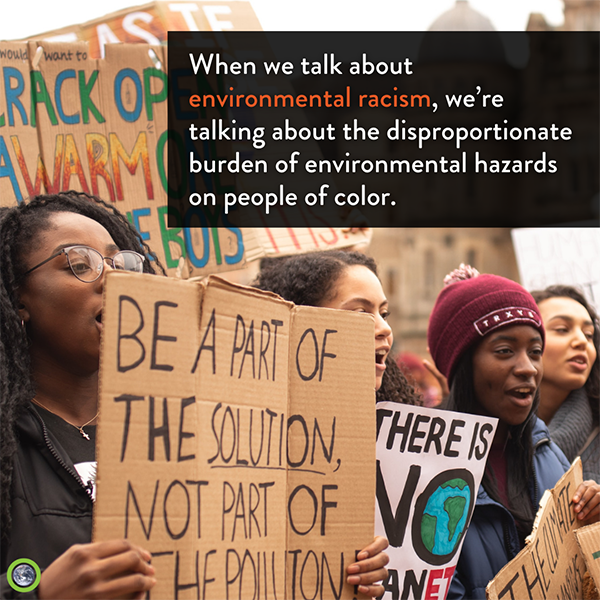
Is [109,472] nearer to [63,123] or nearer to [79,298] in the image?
[79,298]

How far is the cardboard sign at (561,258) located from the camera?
413 centimetres

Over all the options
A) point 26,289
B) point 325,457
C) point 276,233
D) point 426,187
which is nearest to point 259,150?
point 276,233

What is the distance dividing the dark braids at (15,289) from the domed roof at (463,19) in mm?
55140

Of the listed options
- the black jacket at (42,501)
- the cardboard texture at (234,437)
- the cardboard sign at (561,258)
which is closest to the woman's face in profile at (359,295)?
the cardboard texture at (234,437)

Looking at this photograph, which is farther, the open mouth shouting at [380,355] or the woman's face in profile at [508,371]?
the woman's face in profile at [508,371]

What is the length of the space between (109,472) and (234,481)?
0.27 m

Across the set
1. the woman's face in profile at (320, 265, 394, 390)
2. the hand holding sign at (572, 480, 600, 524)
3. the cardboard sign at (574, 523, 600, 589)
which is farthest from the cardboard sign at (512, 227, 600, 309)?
the cardboard sign at (574, 523, 600, 589)

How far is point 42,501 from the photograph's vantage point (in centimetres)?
163

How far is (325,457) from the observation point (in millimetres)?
1708

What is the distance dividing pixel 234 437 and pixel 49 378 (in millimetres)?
561

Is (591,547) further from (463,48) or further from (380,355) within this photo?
(463,48)

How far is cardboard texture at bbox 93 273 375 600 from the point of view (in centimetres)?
140

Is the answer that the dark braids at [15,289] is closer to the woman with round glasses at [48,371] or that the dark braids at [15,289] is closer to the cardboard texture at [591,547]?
the woman with round glasses at [48,371]

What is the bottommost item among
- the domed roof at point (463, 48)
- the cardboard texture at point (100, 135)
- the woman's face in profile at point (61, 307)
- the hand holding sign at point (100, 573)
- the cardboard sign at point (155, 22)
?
the hand holding sign at point (100, 573)
